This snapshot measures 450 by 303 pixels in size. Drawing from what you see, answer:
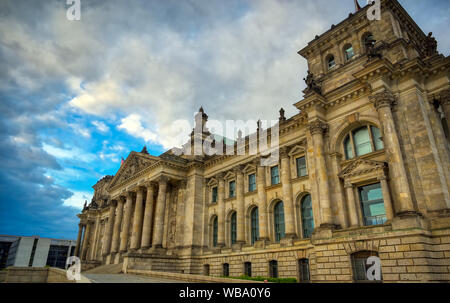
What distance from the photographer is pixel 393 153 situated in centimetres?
1883

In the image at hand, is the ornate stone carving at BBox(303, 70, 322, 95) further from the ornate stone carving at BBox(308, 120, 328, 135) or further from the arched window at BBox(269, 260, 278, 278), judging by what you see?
the arched window at BBox(269, 260, 278, 278)

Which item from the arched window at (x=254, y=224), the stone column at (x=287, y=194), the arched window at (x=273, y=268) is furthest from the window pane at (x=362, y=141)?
the arched window at (x=254, y=224)

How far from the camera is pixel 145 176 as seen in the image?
40.8 metres

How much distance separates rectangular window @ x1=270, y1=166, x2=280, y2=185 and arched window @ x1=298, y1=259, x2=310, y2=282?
320 inches

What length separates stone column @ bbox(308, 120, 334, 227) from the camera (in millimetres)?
21438

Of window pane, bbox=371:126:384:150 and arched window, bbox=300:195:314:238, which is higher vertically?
window pane, bbox=371:126:384:150

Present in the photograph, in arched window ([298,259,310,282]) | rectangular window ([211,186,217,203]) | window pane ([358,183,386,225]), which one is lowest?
arched window ([298,259,310,282])

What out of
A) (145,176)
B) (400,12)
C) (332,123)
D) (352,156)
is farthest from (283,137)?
(145,176)

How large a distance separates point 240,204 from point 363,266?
51.5 feet

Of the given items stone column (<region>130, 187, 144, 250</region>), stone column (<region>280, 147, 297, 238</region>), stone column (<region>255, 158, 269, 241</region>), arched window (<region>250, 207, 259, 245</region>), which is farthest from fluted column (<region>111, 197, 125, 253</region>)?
stone column (<region>280, 147, 297, 238</region>)

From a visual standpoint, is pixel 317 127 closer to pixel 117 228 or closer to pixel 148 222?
pixel 148 222

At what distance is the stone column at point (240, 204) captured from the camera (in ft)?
104

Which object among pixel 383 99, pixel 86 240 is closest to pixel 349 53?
pixel 383 99

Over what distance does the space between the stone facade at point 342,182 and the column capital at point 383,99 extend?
67mm
